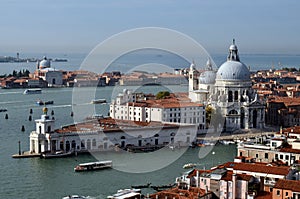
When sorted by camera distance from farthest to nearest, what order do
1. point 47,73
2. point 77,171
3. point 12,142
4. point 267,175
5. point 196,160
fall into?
point 47,73, point 12,142, point 196,160, point 77,171, point 267,175

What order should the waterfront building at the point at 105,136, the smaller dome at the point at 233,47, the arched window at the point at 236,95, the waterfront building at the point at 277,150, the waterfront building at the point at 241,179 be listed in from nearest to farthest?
the waterfront building at the point at 241,179 < the waterfront building at the point at 277,150 < the waterfront building at the point at 105,136 < the arched window at the point at 236,95 < the smaller dome at the point at 233,47

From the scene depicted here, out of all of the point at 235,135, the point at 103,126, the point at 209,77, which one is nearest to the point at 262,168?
the point at 103,126

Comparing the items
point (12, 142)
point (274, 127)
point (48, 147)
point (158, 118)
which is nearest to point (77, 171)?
point (48, 147)

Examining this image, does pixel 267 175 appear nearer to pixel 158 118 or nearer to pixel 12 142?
pixel 12 142

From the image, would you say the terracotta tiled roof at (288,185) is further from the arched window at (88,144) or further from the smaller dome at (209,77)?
the smaller dome at (209,77)

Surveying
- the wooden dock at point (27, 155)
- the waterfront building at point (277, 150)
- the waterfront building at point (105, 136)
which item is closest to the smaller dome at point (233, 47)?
the waterfront building at point (105, 136)

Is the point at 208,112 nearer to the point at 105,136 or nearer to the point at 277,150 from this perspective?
the point at 105,136

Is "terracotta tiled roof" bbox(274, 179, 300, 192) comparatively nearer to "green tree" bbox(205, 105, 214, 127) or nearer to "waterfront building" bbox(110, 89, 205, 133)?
"waterfront building" bbox(110, 89, 205, 133)
